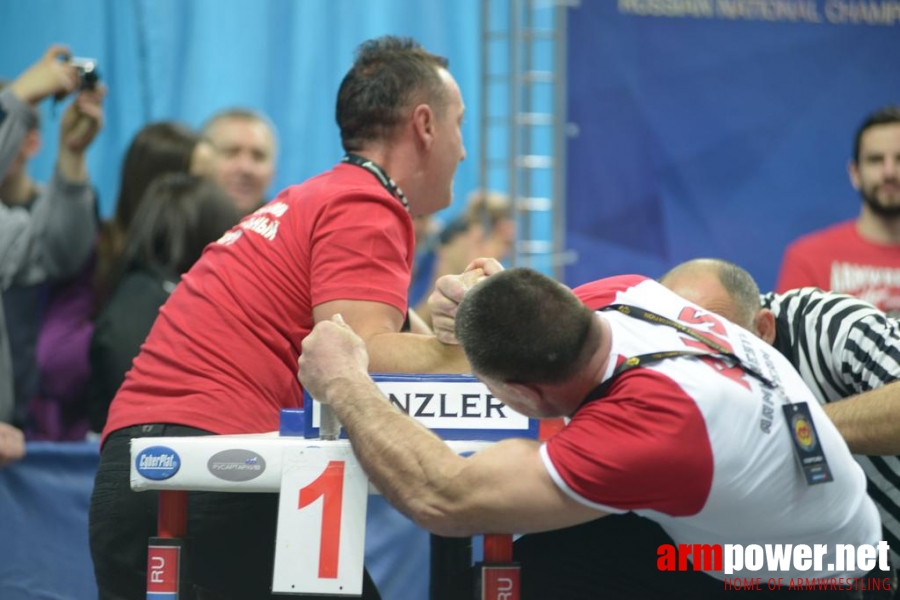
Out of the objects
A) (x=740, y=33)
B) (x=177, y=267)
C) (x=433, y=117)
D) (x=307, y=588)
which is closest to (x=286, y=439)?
(x=307, y=588)

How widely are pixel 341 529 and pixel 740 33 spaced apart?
11.2ft

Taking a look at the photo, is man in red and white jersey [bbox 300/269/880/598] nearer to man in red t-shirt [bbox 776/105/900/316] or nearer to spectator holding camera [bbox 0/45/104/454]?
spectator holding camera [bbox 0/45/104/454]

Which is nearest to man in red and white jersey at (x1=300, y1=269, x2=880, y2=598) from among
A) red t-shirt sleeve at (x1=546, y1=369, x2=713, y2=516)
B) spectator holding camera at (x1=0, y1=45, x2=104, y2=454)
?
red t-shirt sleeve at (x1=546, y1=369, x2=713, y2=516)

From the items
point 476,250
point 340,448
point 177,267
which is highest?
point 476,250

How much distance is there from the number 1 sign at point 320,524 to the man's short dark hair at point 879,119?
3.29 m

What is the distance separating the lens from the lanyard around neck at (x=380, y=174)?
2.78 meters

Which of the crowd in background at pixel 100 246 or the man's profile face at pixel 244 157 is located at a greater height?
the man's profile face at pixel 244 157

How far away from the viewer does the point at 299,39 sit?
17.7 feet

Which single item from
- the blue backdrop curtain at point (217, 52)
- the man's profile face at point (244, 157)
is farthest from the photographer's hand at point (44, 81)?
the blue backdrop curtain at point (217, 52)

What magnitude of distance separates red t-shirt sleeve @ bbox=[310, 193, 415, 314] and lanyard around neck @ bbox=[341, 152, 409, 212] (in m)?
0.14

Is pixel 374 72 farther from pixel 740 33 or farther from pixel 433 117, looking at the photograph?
pixel 740 33

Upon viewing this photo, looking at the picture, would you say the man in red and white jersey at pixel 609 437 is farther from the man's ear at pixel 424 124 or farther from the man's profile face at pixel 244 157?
the man's profile face at pixel 244 157

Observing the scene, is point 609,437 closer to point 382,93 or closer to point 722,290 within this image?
point 722,290

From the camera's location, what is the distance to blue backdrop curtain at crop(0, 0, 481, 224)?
17.1ft
